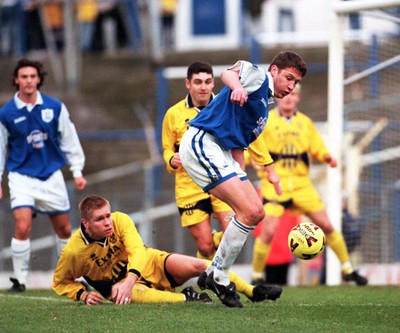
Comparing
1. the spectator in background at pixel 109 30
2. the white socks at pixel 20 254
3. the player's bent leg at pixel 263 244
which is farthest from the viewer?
the spectator in background at pixel 109 30

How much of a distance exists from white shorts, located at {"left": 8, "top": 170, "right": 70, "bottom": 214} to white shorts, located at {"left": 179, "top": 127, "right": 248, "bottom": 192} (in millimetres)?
2947

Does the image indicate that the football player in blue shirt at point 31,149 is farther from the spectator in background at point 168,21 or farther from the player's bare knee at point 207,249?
the spectator in background at point 168,21

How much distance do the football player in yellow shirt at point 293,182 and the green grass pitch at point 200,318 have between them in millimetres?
2938

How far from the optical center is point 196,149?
883 centimetres

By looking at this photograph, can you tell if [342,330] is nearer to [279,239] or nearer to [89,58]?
[279,239]

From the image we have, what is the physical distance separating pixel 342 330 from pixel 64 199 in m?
4.69

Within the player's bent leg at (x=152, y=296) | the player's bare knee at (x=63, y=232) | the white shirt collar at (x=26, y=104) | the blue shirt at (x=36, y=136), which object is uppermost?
the white shirt collar at (x=26, y=104)

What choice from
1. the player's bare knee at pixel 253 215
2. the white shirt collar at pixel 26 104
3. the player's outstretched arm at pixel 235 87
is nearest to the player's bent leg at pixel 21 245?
the white shirt collar at pixel 26 104

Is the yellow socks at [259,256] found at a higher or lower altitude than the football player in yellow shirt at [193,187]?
lower

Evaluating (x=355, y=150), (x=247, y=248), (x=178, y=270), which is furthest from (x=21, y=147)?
(x=355, y=150)

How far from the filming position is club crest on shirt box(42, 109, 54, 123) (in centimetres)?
1148

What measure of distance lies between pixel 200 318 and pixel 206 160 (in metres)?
1.27

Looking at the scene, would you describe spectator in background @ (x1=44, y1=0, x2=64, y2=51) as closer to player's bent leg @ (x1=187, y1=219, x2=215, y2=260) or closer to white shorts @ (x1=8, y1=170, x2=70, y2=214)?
white shorts @ (x1=8, y1=170, x2=70, y2=214)

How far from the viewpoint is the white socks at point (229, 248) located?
869cm
